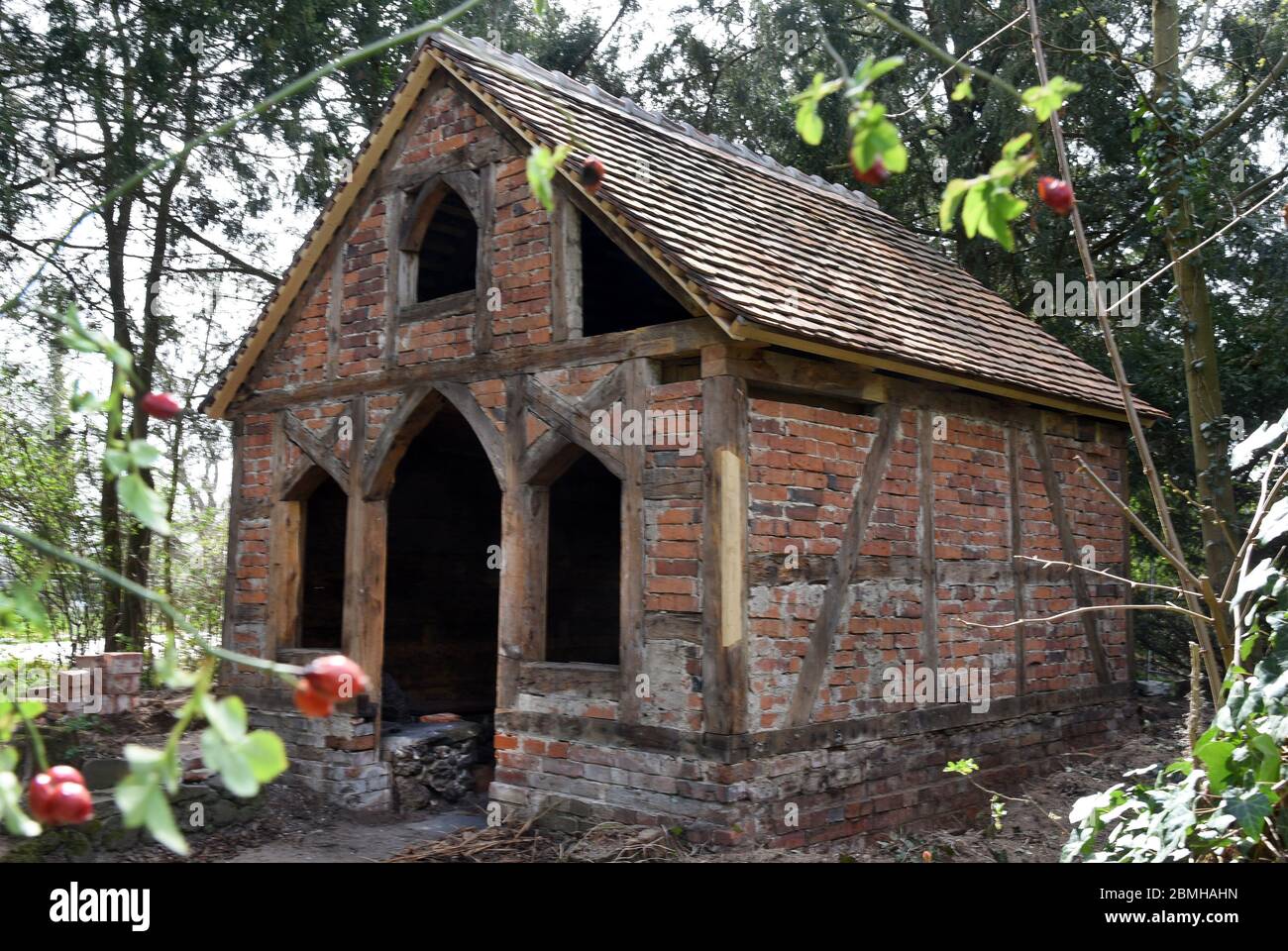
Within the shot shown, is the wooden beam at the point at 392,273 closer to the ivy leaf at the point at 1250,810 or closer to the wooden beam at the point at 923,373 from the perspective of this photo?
the wooden beam at the point at 923,373

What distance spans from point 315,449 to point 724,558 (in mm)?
4320

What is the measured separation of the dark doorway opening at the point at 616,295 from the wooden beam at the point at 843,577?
3.12 metres

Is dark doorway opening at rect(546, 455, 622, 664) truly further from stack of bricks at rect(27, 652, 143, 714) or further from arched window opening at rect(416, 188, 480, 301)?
stack of bricks at rect(27, 652, 143, 714)

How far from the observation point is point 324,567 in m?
10.8

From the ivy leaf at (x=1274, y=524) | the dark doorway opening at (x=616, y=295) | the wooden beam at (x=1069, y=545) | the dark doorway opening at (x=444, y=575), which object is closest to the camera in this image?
the ivy leaf at (x=1274, y=524)

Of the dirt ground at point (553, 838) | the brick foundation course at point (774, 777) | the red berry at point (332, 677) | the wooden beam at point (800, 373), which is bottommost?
the dirt ground at point (553, 838)

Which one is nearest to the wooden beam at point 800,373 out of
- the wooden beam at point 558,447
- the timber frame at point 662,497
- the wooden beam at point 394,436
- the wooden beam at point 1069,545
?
the timber frame at point 662,497

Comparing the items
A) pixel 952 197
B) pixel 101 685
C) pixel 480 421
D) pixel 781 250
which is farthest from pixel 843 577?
pixel 101 685

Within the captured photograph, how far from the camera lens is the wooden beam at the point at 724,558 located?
6.90m

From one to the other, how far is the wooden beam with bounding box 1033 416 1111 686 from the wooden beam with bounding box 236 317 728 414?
4.08 metres

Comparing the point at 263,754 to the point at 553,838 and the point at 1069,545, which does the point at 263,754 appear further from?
Result: the point at 1069,545

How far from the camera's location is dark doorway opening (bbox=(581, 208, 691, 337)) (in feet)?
35.6

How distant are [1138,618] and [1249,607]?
43.7ft

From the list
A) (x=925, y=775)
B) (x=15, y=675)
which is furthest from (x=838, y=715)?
(x=15, y=675)
